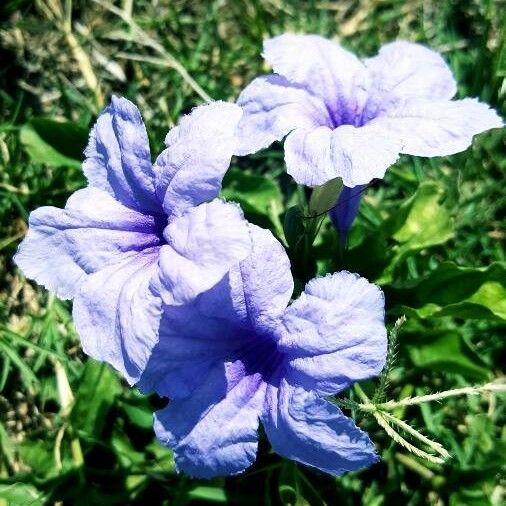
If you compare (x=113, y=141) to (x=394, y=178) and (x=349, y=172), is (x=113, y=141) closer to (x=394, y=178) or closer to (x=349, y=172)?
(x=349, y=172)

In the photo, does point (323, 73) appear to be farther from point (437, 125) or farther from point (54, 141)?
point (54, 141)

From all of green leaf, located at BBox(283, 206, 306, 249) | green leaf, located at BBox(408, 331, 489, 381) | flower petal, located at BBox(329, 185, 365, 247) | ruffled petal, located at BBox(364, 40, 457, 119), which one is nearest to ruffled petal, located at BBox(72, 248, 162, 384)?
green leaf, located at BBox(283, 206, 306, 249)

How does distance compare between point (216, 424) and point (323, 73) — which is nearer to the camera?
point (216, 424)

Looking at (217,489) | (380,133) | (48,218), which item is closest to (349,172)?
(380,133)

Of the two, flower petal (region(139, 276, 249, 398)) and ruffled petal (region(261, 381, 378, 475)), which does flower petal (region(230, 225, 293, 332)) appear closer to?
flower petal (region(139, 276, 249, 398))

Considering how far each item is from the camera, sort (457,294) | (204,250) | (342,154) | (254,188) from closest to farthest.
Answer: (204,250)
(342,154)
(457,294)
(254,188)

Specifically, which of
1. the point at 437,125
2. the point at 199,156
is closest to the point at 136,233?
the point at 199,156
